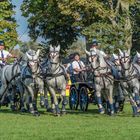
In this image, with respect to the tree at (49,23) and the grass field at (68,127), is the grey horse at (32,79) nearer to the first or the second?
the grass field at (68,127)

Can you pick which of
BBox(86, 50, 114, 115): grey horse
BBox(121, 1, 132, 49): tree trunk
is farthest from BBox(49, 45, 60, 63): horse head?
BBox(121, 1, 132, 49): tree trunk

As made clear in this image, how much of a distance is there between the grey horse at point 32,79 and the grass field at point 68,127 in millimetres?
788

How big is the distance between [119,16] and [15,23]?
15.6 metres

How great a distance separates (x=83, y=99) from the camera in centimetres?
2377

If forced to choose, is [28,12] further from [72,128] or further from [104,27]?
[72,128]

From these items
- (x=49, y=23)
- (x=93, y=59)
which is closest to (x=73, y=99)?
(x=93, y=59)

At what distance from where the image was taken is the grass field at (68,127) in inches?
560

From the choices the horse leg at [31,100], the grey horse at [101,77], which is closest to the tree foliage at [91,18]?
the grey horse at [101,77]

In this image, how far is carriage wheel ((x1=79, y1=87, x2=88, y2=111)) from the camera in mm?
23484

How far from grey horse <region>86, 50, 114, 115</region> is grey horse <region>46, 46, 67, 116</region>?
0.99 meters

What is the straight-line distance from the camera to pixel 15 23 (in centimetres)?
5572

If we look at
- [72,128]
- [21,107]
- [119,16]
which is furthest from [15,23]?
[72,128]

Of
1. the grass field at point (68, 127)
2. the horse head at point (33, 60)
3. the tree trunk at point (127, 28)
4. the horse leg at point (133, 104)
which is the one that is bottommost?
the grass field at point (68, 127)

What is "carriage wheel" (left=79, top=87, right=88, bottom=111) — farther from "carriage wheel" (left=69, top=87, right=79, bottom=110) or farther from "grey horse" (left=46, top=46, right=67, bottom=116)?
"grey horse" (left=46, top=46, right=67, bottom=116)
